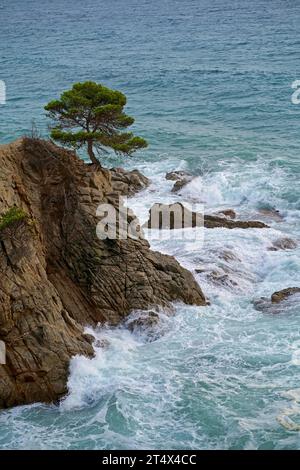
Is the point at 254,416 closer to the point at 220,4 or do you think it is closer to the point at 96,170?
the point at 96,170

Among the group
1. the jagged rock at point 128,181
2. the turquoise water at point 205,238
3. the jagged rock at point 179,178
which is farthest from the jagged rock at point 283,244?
the jagged rock at point 128,181

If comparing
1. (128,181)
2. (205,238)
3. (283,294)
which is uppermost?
(128,181)

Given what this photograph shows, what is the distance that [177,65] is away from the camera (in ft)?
280

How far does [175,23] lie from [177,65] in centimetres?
4073

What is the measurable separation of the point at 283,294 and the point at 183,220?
10318 mm

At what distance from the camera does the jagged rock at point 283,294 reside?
31.9m

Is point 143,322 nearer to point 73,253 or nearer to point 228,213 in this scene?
point 73,253

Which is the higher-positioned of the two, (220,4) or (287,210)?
(220,4)

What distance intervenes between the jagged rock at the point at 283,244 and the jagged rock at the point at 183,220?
2504mm

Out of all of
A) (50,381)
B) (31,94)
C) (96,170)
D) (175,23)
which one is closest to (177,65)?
(31,94)

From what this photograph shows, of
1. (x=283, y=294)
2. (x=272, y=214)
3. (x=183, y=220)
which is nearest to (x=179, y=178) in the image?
(x=272, y=214)

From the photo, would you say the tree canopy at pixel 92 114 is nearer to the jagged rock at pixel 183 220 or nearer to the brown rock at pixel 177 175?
the jagged rock at pixel 183 220

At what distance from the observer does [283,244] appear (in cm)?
3791

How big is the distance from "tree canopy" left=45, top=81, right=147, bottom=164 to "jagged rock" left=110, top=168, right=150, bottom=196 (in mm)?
14714
